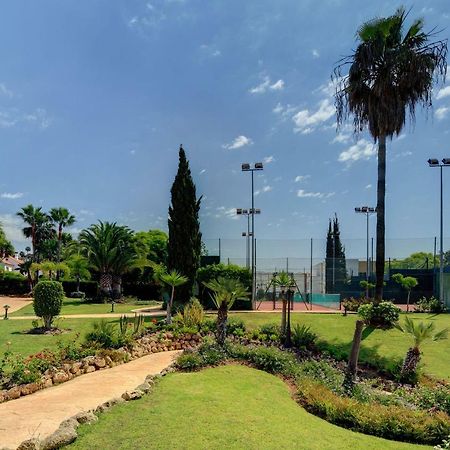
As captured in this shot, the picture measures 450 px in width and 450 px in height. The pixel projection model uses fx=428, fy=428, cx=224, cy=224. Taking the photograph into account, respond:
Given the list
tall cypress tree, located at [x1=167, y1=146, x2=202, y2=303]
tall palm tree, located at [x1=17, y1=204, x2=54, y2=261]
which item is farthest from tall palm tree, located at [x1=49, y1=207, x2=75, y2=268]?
tall cypress tree, located at [x1=167, y1=146, x2=202, y2=303]

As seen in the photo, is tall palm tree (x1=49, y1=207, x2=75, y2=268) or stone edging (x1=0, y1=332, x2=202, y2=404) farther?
tall palm tree (x1=49, y1=207, x2=75, y2=268)

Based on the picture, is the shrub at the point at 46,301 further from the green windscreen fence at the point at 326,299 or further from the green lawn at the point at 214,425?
the green windscreen fence at the point at 326,299

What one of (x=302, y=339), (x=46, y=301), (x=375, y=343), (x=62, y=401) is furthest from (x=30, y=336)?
(x=375, y=343)

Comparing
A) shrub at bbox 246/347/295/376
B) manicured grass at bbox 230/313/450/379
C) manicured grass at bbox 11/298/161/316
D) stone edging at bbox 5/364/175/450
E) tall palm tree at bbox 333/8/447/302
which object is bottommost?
manicured grass at bbox 11/298/161/316

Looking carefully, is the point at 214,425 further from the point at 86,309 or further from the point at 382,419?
the point at 86,309

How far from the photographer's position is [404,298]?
28.3 meters

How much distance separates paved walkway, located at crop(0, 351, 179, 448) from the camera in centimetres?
522

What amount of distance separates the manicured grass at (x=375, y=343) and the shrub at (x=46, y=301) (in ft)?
21.4

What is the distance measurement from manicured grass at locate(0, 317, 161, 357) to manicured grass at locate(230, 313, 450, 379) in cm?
594

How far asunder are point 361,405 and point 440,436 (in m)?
1.20

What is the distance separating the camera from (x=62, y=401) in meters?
6.57

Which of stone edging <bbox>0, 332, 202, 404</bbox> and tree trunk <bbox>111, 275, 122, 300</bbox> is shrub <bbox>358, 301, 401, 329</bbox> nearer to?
stone edging <bbox>0, 332, 202, 404</bbox>

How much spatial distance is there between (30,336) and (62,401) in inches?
283

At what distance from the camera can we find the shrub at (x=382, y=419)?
6.30 metres
